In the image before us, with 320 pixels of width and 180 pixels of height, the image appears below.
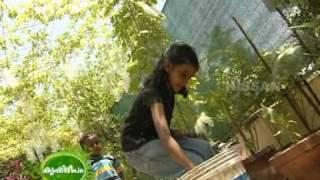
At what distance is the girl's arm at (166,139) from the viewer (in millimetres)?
1861

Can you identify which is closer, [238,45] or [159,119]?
[159,119]

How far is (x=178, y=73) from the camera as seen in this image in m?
2.21

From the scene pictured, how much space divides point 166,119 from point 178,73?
0.68 ft

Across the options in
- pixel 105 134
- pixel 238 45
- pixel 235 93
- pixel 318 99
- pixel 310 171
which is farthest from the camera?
pixel 105 134

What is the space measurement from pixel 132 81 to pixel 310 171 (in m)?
3.70

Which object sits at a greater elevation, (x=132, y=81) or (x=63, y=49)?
(x=63, y=49)

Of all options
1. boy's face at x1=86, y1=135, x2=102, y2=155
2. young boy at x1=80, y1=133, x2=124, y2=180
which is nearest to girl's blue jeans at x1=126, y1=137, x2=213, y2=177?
young boy at x1=80, y1=133, x2=124, y2=180

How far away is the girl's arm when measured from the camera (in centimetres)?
186

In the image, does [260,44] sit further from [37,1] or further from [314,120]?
[37,1]

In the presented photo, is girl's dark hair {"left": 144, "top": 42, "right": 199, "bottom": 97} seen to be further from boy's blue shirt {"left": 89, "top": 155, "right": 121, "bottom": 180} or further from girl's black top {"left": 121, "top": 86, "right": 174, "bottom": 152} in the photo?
boy's blue shirt {"left": 89, "top": 155, "right": 121, "bottom": 180}

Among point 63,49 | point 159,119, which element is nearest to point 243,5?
point 159,119

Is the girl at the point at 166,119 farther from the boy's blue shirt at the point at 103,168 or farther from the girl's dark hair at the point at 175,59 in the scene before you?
the boy's blue shirt at the point at 103,168

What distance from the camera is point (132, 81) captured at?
543cm

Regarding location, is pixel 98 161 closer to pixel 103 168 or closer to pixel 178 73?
pixel 103 168
